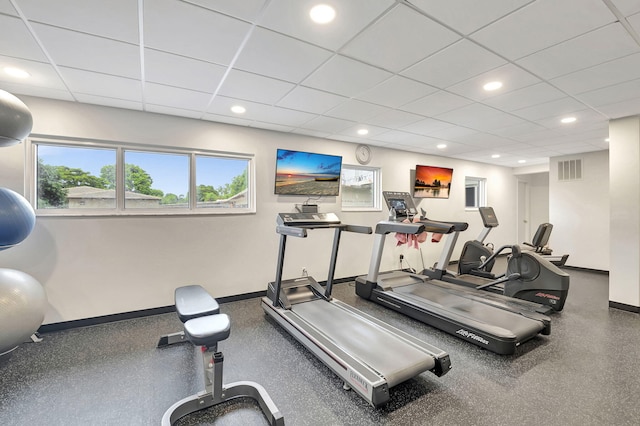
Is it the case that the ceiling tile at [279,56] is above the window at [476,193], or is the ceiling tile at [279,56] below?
above

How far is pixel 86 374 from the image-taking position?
248 cm

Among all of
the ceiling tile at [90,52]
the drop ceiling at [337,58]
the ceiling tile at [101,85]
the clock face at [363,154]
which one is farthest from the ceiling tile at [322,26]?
the clock face at [363,154]

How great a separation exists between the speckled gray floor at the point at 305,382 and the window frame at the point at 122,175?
1.41 meters

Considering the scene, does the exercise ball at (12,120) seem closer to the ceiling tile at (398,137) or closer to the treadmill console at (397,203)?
the treadmill console at (397,203)

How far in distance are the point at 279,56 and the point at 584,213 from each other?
7.46m

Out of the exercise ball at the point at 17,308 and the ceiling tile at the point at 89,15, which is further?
the exercise ball at the point at 17,308

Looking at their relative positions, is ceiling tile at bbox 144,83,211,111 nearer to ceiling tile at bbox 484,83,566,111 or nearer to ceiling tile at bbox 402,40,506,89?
ceiling tile at bbox 402,40,506,89

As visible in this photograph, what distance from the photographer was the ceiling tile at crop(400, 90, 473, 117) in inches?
126

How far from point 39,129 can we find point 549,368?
5.73m

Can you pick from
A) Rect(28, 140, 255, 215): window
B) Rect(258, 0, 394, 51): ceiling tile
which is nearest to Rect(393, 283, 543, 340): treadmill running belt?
Rect(28, 140, 255, 215): window

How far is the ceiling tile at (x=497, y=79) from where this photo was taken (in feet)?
8.55

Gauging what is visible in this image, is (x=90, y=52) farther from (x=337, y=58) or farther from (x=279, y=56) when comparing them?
(x=337, y=58)

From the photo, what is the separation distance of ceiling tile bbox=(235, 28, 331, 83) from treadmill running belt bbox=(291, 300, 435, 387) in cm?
250

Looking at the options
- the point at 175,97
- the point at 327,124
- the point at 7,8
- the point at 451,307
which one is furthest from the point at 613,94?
the point at 7,8
